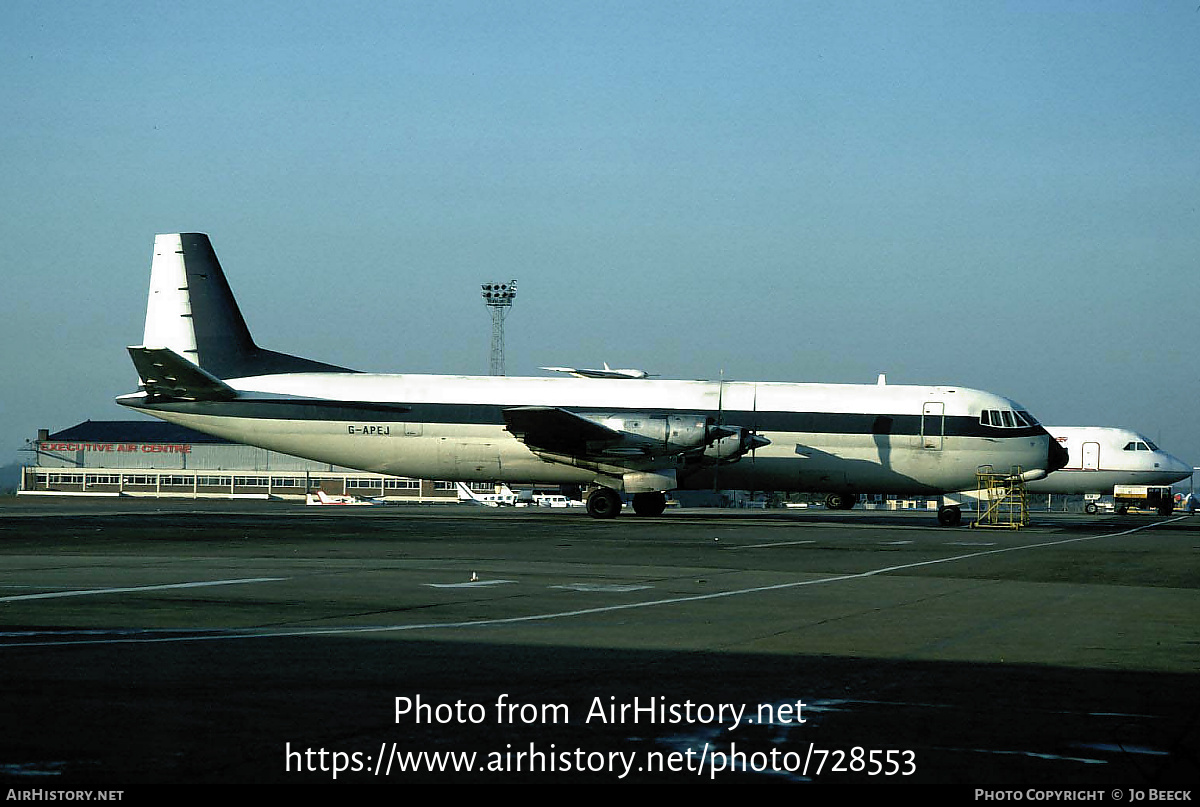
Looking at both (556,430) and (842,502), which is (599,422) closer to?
(556,430)

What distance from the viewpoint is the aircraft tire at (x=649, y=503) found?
4203 centimetres

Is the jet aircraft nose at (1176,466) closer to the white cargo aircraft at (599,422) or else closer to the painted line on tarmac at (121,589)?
the white cargo aircraft at (599,422)

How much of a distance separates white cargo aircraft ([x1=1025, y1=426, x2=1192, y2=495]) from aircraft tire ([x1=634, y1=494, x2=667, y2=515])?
25.2 metres

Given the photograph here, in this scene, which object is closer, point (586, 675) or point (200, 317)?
point (586, 675)

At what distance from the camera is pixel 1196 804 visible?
4.81m

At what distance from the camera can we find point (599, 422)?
129ft

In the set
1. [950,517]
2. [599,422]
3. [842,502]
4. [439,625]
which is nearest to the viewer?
[439,625]

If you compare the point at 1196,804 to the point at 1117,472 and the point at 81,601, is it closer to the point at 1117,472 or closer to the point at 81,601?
the point at 81,601

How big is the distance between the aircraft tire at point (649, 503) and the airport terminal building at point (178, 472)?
7029cm

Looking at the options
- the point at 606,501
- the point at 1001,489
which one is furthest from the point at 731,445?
the point at 1001,489

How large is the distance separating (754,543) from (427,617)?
1617 centimetres

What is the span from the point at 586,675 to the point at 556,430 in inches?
→ 1220

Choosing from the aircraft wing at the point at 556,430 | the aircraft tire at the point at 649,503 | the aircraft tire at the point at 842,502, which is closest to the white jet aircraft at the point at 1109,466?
the aircraft tire at the point at 842,502

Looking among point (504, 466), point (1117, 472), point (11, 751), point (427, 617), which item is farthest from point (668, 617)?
point (1117, 472)
